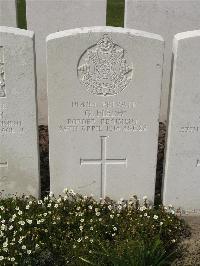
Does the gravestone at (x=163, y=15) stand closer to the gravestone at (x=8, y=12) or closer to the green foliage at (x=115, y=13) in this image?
the gravestone at (x=8, y=12)

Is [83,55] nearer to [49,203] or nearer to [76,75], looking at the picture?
[76,75]

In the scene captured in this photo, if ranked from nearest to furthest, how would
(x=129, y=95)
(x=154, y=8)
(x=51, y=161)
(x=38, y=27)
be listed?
(x=129, y=95)
(x=51, y=161)
(x=154, y=8)
(x=38, y=27)

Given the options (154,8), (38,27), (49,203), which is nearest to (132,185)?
(49,203)

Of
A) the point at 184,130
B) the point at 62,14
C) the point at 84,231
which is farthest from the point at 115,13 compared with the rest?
the point at 84,231

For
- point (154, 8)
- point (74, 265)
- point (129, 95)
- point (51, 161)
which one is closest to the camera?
point (74, 265)

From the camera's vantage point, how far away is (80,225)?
4922 millimetres

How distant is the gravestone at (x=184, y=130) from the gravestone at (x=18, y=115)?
1437 mm

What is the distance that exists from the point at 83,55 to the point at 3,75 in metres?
0.83

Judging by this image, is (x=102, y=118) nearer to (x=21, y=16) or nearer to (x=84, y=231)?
(x=84, y=231)

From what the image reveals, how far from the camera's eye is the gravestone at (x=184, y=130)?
4.64 m

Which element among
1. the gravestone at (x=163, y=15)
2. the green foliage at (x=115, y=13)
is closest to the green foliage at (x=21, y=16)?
the green foliage at (x=115, y=13)

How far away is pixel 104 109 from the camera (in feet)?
16.2

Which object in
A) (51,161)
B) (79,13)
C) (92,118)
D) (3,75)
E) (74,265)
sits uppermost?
(79,13)

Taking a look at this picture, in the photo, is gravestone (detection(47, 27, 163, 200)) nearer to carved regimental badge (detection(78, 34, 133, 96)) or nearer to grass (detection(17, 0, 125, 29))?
carved regimental badge (detection(78, 34, 133, 96))
